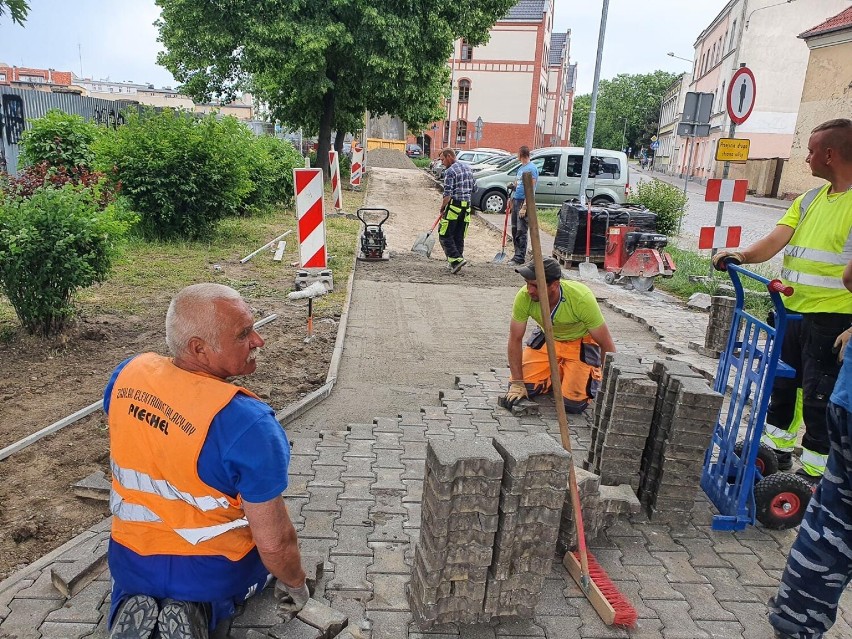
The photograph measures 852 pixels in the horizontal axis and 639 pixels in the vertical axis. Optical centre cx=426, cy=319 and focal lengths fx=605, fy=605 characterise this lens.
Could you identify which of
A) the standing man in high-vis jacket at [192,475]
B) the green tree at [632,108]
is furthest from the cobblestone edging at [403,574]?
the green tree at [632,108]

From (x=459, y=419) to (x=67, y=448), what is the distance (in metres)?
2.82

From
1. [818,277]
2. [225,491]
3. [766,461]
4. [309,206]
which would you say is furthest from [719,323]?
[225,491]

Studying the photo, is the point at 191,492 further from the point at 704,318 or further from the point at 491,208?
the point at 491,208

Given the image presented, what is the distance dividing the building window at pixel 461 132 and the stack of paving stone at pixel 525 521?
53.9m

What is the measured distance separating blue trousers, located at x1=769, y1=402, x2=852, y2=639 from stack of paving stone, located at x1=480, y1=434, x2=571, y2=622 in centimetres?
102

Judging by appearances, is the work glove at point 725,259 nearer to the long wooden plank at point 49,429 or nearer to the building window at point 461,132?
the long wooden plank at point 49,429

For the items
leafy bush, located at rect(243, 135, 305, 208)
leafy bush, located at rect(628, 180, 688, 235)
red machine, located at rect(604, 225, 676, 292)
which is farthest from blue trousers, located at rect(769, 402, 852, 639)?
leafy bush, located at rect(628, 180, 688, 235)

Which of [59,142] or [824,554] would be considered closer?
[824,554]

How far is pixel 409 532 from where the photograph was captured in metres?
3.35

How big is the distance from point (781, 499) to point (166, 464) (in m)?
3.32

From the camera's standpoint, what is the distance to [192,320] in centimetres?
218

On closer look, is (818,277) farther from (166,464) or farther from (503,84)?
(503,84)

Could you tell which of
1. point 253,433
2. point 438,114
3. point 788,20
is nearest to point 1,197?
point 253,433

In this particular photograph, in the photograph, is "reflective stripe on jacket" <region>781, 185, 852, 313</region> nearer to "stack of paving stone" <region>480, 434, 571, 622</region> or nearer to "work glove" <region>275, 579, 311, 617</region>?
"stack of paving stone" <region>480, 434, 571, 622</region>
